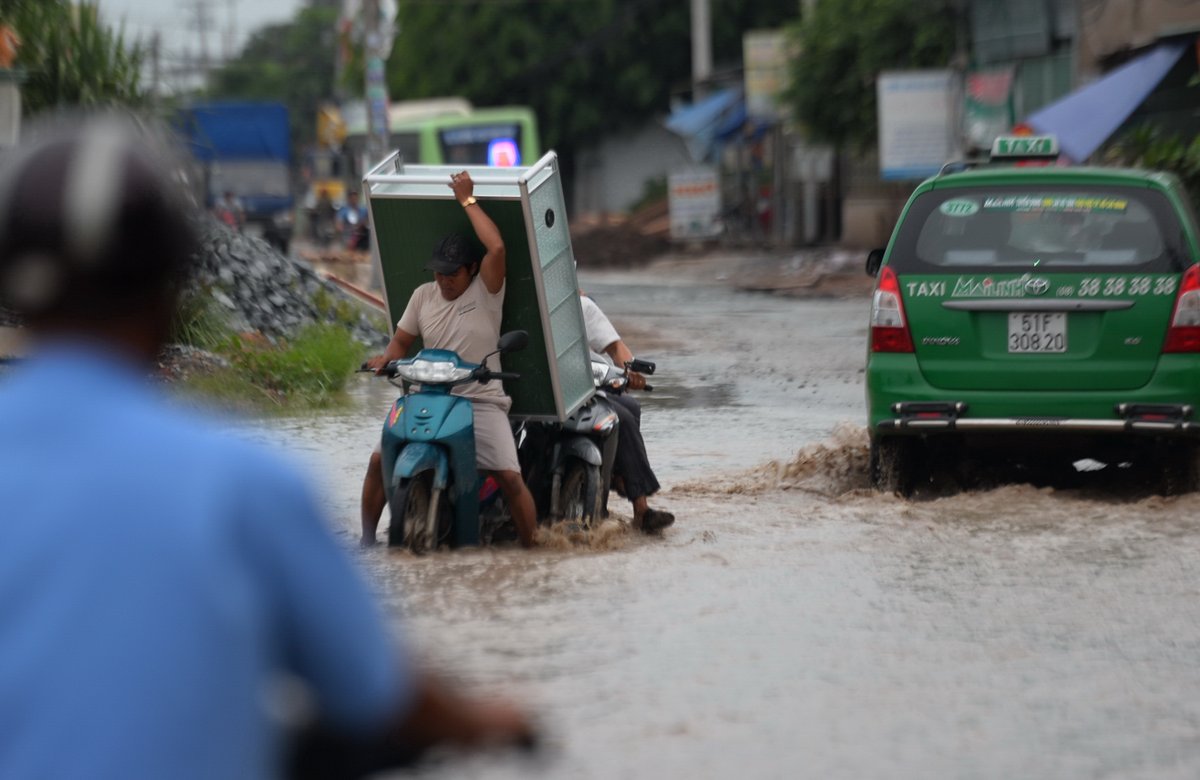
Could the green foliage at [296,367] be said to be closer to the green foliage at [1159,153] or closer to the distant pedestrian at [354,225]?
the green foliage at [1159,153]

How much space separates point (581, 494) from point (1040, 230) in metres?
2.72

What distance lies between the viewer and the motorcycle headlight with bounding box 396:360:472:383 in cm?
748

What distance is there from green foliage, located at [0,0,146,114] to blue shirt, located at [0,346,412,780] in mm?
14828

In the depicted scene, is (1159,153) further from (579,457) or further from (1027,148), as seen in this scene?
(579,457)

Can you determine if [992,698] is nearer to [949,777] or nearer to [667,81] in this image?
[949,777]

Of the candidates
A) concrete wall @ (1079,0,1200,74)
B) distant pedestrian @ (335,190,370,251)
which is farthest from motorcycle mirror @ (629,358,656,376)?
distant pedestrian @ (335,190,370,251)

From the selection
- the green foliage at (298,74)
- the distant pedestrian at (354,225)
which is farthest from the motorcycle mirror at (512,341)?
the green foliage at (298,74)

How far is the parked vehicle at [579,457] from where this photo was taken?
8055mm

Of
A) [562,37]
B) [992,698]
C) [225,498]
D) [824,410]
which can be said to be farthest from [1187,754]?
[562,37]

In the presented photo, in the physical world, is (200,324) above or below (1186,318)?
below

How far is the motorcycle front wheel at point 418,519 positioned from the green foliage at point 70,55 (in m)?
9.57

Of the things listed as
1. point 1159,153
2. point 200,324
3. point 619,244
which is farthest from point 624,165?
point 200,324

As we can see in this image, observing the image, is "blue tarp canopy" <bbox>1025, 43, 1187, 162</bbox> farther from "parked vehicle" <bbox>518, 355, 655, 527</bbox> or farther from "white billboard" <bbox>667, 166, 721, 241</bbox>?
"white billboard" <bbox>667, 166, 721, 241</bbox>

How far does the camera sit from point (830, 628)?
639 cm
